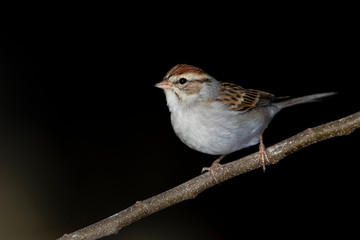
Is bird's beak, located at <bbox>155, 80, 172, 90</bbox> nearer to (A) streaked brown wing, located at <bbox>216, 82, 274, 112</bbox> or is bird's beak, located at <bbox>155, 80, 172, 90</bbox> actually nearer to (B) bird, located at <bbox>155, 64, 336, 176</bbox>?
(B) bird, located at <bbox>155, 64, 336, 176</bbox>

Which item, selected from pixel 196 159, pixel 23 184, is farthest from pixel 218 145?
pixel 23 184

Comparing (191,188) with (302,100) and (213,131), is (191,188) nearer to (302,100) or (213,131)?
(213,131)

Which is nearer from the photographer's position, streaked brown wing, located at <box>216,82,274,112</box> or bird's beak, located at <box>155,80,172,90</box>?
bird's beak, located at <box>155,80,172,90</box>

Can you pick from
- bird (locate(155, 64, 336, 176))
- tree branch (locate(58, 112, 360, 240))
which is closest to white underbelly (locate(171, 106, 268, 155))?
bird (locate(155, 64, 336, 176))

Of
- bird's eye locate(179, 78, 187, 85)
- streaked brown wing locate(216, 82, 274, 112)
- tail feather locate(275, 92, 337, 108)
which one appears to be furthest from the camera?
tail feather locate(275, 92, 337, 108)

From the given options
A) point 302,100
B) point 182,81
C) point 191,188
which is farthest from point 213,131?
point 302,100

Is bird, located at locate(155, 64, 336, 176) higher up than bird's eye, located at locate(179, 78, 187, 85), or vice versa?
bird's eye, located at locate(179, 78, 187, 85)

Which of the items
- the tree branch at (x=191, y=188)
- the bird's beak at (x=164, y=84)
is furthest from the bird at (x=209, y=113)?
the tree branch at (x=191, y=188)

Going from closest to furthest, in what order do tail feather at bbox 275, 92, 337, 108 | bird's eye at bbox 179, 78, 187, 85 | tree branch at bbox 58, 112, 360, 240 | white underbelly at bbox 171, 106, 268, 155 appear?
tree branch at bbox 58, 112, 360, 240 < white underbelly at bbox 171, 106, 268, 155 < bird's eye at bbox 179, 78, 187, 85 < tail feather at bbox 275, 92, 337, 108

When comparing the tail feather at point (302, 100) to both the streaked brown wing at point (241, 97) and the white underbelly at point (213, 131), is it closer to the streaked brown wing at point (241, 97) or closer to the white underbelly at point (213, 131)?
the streaked brown wing at point (241, 97)
